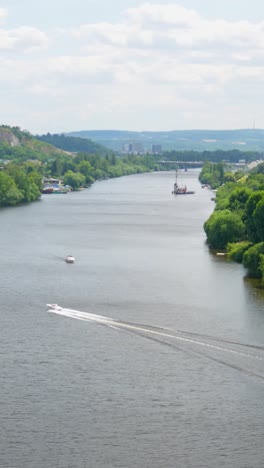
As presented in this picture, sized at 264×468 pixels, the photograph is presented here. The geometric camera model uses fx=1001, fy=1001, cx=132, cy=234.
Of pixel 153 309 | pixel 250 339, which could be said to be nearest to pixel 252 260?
pixel 153 309

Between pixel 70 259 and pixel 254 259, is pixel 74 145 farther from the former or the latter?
pixel 254 259

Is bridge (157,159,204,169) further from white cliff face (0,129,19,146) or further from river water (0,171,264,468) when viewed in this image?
river water (0,171,264,468)

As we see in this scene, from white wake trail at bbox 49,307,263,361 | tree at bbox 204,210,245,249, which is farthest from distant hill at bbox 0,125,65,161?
white wake trail at bbox 49,307,263,361

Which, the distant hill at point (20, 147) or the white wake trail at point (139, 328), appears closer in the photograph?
the white wake trail at point (139, 328)

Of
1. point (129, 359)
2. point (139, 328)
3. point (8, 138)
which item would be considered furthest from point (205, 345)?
point (8, 138)

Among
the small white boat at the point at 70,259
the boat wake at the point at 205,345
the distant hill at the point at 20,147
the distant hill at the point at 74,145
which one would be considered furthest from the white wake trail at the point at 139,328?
the distant hill at the point at 74,145

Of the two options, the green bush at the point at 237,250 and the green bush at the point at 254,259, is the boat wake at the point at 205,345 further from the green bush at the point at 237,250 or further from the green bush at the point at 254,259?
the green bush at the point at 237,250
